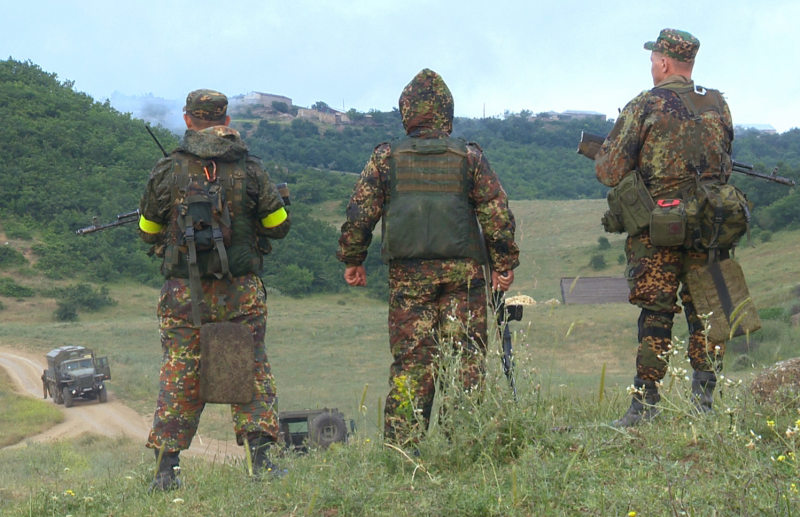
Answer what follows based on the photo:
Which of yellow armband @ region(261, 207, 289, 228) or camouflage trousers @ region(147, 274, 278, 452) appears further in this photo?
yellow armband @ region(261, 207, 289, 228)

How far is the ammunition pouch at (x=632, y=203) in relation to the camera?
4.16 metres

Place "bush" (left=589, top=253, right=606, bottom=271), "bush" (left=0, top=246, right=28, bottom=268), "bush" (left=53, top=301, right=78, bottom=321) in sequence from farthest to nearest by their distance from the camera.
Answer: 1. "bush" (left=0, top=246, right=28, bottom=268)
2. "bush" (left=589, top=253, right=606, bottom=271)
3. "bush" (left=53, top=301, right=78, bottom=321)

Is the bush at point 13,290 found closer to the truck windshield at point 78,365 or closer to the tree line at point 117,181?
the tree line at point 117,181

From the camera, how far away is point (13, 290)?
1257 inches

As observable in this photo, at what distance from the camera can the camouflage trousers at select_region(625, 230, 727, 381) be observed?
13.7ft

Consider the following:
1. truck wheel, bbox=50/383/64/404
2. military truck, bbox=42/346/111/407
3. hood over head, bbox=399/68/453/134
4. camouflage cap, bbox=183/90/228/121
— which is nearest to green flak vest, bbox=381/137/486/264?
hood over head, bbox=399/68/453/134

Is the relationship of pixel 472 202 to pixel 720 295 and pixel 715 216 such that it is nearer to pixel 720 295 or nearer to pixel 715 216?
pixel 715 216

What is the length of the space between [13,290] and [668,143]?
104 ft

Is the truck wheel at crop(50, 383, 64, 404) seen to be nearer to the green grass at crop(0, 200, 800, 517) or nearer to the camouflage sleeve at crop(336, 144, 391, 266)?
the green grass at crop(0, 200, 800, 517)

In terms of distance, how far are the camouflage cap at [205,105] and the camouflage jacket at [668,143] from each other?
1923mm

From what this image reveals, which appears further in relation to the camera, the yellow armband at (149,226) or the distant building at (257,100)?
the distant building at (257,100)

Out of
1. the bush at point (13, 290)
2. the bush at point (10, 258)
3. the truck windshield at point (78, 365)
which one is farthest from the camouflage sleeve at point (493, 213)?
the bush at point (10, 258)

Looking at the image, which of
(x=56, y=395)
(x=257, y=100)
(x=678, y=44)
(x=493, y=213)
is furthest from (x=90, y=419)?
(x=257, y=100)

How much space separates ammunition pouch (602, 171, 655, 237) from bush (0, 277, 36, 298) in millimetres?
30925
